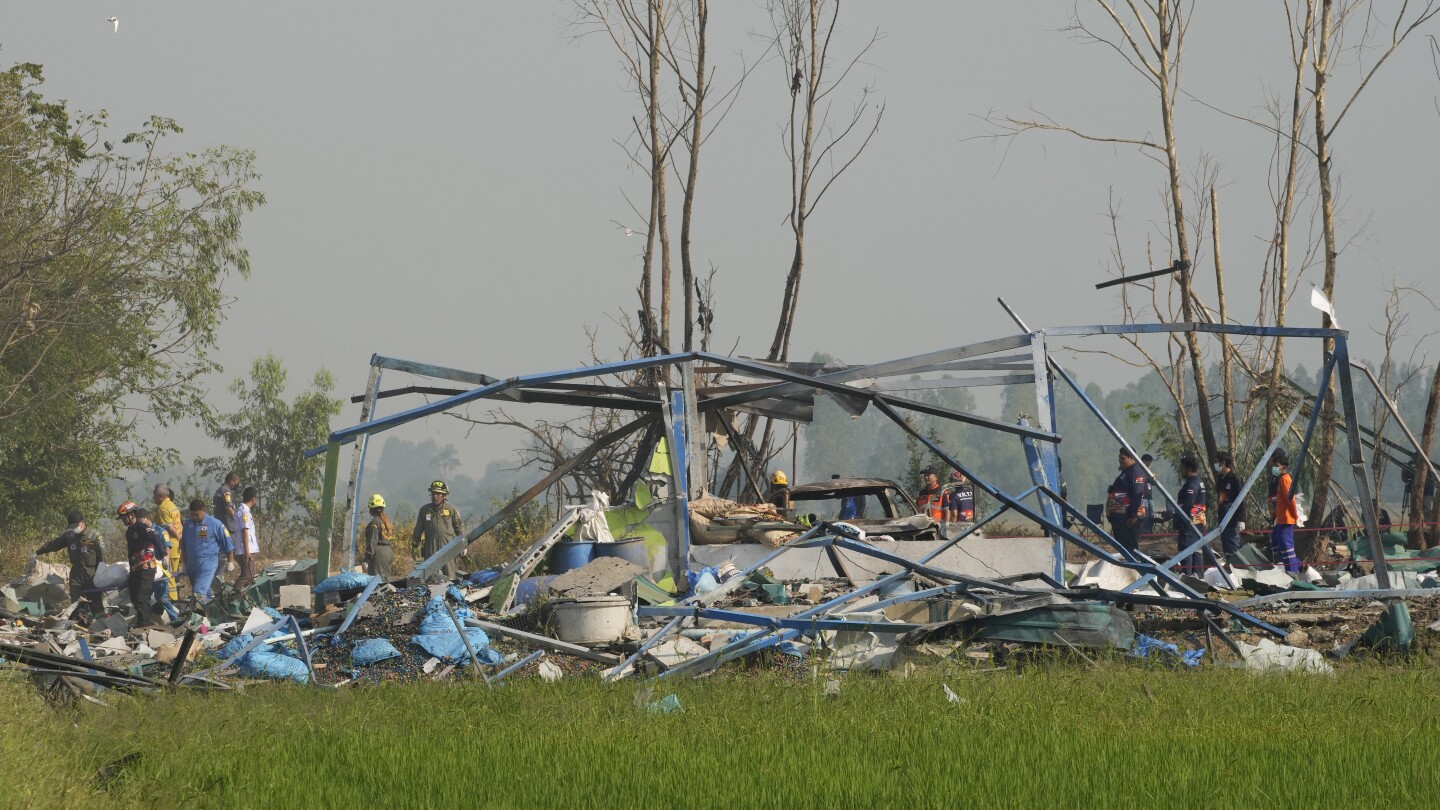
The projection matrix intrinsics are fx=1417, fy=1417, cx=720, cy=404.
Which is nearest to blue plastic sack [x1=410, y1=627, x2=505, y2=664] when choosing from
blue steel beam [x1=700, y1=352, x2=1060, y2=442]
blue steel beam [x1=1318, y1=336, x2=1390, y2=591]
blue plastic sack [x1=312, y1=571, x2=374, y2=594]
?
blue plastic sack [x1=312, y1=571, x2=374, y2=594]

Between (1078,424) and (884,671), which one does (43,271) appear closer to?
(884,671)

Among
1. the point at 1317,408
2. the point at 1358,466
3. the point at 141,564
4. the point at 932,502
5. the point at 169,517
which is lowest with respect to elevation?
the point at 141,564

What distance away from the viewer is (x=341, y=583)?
12.8 meters

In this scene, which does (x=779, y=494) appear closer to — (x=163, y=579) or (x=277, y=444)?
(x=163, y=579)

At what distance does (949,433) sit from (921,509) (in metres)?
154

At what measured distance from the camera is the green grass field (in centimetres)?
588

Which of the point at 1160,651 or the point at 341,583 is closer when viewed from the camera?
the point at 1160,651

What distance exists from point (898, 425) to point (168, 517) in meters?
9.51

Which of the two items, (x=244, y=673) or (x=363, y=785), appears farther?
(x=244, y=673)

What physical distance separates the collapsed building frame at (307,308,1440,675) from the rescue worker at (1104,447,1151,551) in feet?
5.43

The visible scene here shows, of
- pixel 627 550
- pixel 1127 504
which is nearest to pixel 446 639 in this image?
pixel 627 550

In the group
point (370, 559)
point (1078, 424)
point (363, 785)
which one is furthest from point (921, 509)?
point (1078, 424)

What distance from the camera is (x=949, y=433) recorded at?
557ft

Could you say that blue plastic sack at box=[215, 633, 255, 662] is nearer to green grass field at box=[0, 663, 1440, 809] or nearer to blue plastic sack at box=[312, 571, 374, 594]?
blue plastic sack at box=[312, 571, 374, 594]
